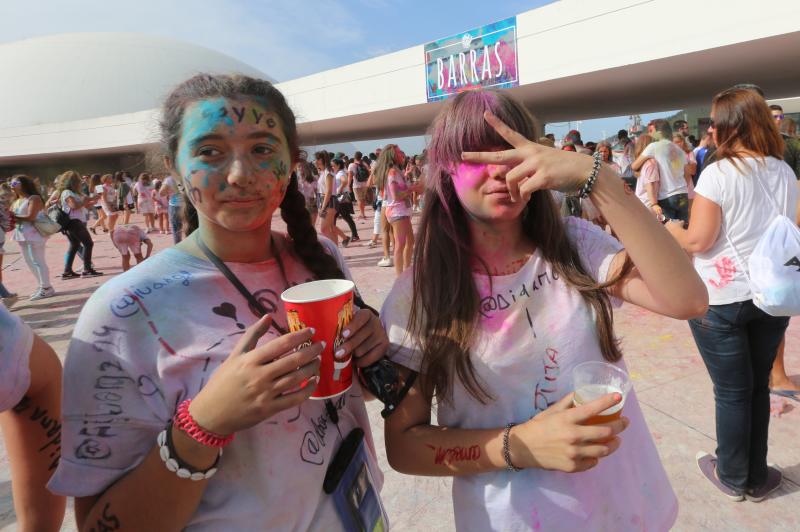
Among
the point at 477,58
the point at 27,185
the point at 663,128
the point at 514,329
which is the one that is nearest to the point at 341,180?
the point at 27,185

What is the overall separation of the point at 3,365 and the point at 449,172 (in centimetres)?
132

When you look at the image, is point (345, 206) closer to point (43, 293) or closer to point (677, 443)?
point (43, 293)

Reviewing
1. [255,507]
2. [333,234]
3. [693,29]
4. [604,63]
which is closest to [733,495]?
[255,507]

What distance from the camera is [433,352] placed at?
1290mm

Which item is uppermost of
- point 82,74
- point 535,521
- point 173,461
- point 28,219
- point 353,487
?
point 82,74

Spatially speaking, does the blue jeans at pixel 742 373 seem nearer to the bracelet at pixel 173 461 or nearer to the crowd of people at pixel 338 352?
the crowd of people at pixel 338 352

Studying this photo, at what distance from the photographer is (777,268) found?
2.05 metres

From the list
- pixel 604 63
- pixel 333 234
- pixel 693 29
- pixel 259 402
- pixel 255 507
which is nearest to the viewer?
pixel 259 402

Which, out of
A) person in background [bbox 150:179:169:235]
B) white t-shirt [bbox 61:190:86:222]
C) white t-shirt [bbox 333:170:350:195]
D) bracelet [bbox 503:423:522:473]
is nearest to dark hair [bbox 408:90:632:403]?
bracelet [bbox 503:423:522:473]

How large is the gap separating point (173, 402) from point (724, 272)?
245 centimetres

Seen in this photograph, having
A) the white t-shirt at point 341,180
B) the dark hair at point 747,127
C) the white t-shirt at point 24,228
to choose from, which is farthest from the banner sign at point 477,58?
the dark hair at point 747,127

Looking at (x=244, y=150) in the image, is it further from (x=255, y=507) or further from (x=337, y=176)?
(x=337, y=176)

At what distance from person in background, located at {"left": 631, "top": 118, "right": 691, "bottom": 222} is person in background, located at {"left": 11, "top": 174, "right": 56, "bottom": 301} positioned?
9.02 metres

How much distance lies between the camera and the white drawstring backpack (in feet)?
6.53
